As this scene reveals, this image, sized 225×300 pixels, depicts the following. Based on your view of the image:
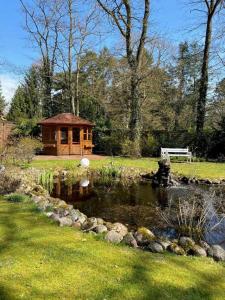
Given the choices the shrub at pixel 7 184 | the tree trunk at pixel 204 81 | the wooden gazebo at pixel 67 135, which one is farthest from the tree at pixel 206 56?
the shrub at pixel 7 184

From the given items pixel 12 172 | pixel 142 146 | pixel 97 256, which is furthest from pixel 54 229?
pixel 142 146

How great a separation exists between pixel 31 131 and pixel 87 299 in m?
20.7

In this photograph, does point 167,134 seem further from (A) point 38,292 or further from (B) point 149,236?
(A) point 38,292

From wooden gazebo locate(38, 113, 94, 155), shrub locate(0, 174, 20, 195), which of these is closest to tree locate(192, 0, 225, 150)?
wooden gazebo locate(38, 113, 94, 155)

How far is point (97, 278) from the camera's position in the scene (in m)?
3.70

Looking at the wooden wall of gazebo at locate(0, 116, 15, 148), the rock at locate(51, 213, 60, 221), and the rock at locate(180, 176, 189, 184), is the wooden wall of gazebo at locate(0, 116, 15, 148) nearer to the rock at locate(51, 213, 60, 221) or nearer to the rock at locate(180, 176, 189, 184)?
the rock at locate(180, 176, 189, 184)

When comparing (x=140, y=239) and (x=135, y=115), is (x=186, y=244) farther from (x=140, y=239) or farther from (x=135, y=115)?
(x=135, y=115)

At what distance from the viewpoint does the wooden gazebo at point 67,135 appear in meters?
19.8

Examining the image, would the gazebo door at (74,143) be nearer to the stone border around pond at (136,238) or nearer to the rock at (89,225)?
the stone border around pond at (136,238)

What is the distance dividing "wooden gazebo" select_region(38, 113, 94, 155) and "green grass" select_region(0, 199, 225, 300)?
14.9m

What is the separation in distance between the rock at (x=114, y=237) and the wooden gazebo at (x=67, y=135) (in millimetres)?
15017

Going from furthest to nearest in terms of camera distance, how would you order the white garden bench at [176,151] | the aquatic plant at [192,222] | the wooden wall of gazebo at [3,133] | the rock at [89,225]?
the white garden bench at [176,151], the wooden wall of gazebo at [3,133], the aquatic plant at [192,222], the rock at [89,225]

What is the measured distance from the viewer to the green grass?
134 inches

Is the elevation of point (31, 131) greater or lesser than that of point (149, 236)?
greater
